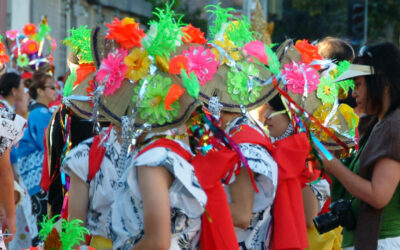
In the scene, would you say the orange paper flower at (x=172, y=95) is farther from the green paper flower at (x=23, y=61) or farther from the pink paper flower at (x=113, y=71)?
the green paper flower at (x=23, y=61)

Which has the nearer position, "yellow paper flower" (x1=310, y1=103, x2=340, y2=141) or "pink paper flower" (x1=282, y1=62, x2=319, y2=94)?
"pink paper flower" (x1=282, y1=62, x2=319, y2=94)

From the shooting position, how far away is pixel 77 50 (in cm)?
518

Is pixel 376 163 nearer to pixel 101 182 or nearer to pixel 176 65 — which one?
pixel 176 65

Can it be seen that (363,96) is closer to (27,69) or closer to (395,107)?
(395,107)

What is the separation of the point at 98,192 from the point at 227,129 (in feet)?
2.27

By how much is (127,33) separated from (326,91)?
1.79 meters

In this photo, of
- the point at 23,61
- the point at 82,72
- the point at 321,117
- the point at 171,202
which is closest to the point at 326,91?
the point at 321,117

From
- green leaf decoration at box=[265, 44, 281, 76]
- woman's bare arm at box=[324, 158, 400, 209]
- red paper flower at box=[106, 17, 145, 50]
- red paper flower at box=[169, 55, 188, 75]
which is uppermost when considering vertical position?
red paper flower at box=[106, 17, 145, 50]

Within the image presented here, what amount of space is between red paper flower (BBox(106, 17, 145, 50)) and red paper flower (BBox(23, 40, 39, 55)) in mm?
6367

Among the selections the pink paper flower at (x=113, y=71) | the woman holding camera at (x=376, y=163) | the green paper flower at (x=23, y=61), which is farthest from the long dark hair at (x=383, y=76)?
the green paper flower at (x=23, y=61)

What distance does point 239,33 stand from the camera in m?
4.78

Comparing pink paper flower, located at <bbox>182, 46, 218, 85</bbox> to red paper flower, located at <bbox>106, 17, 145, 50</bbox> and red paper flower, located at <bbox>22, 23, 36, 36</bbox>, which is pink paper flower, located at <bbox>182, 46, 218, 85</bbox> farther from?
red paper flower, located at <bbox>22, 23, 36, 36</bbox>

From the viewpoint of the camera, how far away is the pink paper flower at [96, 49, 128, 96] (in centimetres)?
385

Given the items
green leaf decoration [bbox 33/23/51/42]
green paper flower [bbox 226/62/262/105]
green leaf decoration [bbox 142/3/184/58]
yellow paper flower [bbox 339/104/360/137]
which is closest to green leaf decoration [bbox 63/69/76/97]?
green paper flower [bbox 226/62/262/105]
